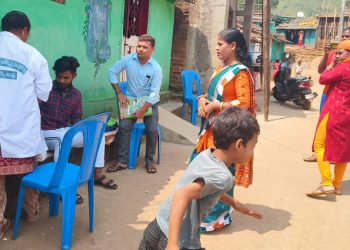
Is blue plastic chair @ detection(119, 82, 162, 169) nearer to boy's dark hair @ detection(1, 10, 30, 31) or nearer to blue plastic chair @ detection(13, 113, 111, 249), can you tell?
blue plastic chair @ detection(13, 113, 111, 249)

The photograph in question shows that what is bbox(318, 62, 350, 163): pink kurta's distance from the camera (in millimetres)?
4699

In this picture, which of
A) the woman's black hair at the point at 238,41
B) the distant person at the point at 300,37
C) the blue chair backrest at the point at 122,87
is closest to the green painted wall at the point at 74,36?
the blue chair backrest at the point at 122,87

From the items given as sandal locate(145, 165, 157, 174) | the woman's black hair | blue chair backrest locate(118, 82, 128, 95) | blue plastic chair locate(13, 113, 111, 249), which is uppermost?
the woman's black hair

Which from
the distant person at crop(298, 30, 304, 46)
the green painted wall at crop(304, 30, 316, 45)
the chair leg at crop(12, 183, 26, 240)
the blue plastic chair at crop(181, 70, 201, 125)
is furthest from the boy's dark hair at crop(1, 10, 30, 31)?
the green painted wall at crop(304, 30, 316, 45)

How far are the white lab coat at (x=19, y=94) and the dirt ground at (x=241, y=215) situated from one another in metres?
0.75

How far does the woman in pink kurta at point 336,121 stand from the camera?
15.2 ft

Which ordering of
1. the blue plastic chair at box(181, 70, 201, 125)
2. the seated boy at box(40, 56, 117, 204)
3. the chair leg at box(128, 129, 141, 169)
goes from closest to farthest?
the seated boy at box(40, 56, 117, 204) < the chair leg at box(128, 129, 141, 169) < the blue plastic chair at box(181, 70, 201, 125)

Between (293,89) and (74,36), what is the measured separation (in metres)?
9.92

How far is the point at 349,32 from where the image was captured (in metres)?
5.90

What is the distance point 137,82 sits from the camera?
5.06 metres

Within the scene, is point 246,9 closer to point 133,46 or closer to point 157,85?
point 133,46

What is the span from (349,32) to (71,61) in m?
4.11

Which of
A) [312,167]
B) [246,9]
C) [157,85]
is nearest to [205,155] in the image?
[157,85]

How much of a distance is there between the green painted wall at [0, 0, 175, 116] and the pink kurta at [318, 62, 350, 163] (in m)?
3.04
